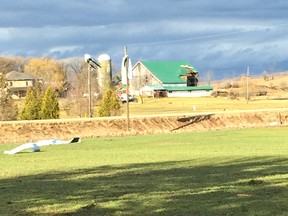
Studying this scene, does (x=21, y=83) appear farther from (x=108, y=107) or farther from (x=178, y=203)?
(x=178, y=203)

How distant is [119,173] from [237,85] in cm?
16132

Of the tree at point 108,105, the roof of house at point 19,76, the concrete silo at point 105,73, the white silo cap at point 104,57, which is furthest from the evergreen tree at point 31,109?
the roof of house at point 19,76

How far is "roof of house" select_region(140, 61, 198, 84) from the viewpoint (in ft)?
487

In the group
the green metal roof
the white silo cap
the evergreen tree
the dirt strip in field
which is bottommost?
the dirt strip in field

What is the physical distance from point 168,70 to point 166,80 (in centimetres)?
745

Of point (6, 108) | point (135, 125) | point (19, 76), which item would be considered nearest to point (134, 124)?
point (135, 125)

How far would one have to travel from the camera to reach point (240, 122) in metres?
71.9

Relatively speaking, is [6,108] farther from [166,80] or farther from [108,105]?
[166,80]

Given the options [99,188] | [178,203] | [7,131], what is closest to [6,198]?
[99,188]

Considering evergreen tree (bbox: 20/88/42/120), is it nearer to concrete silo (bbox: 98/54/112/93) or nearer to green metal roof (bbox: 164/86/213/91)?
concrete silo (bbox: 98/54/112/93)

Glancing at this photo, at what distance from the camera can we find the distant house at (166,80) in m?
145

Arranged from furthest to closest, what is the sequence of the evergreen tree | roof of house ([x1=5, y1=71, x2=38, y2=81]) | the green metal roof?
roof of house ([x1=5, y1=71, x2=38, y2=81])
the green metal roof
the evergreen tree

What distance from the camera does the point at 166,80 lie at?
14788 centimetres

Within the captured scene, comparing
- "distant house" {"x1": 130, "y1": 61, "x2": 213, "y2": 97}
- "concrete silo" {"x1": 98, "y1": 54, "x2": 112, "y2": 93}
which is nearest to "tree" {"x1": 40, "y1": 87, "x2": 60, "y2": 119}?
"concrete silo" {"x1": 98, "y1": 54, "x2": 112, "y2": 93}
